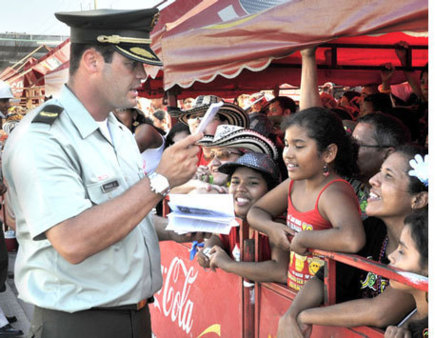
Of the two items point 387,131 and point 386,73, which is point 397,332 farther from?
point 386,73

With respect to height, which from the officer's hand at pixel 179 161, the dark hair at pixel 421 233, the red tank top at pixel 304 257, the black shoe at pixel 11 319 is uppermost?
the officer's hand at pixel 179 161

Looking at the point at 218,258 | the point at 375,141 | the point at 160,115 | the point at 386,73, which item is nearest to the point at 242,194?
the point at 218,258

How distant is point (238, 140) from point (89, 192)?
1689 millimetres

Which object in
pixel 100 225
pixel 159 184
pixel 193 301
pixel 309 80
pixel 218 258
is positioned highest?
pixel 309 80

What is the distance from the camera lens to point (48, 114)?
2090 millimetres

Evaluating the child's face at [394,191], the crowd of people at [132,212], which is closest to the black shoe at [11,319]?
the crowd of people at [132,212]

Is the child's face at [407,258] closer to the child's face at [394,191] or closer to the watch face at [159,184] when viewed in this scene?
the child's face at [394,191]

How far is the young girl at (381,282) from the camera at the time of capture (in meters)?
2.22

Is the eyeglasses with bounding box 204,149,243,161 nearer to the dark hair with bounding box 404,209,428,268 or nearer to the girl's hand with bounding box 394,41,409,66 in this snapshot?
the dark hair with bounding box 404,209,428,268

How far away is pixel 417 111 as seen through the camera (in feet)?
18.9

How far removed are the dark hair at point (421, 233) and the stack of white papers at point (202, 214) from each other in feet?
2.73

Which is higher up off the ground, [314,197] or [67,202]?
[67,202]

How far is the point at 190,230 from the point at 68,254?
760 millimetres

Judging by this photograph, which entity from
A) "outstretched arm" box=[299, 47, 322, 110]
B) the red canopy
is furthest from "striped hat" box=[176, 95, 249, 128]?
"outstretched arm" box=[299, 47, 322, 110]
